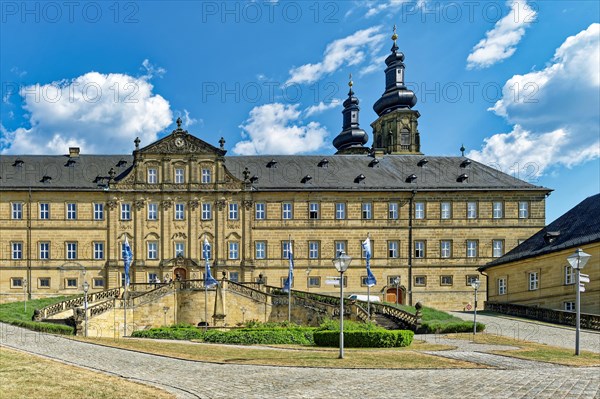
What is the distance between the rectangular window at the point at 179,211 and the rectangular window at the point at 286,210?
8526 millimetres

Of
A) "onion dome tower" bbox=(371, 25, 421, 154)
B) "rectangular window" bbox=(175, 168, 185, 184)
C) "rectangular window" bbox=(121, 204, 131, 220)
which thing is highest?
"onion dome tower" bbox=(371, 25, 421, 154)

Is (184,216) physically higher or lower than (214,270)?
higher

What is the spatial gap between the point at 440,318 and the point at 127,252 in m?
20.6

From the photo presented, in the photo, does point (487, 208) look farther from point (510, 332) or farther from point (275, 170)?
point (510, 332)

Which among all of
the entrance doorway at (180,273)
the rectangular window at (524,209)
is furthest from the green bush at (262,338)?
Answer: the rectangular window at (524,209)

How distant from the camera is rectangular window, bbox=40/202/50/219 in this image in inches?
2062

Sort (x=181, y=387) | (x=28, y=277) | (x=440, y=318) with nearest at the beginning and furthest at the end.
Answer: (x=181, y=387) → (x=440, y=318) → (x=28, y=277)

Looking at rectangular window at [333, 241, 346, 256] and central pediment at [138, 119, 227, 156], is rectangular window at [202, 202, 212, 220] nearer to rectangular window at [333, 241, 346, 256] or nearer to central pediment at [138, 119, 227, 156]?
central pediment at [138, 119, 227, 156]

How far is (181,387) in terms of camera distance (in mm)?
14203

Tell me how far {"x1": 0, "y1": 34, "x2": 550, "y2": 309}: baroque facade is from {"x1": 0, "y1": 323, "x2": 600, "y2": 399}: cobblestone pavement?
1319 inches

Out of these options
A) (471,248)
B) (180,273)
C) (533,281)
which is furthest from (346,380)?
(471,248)

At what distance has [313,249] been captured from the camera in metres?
53.6

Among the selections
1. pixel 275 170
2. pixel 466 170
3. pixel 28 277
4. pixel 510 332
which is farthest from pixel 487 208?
pixel 28 277

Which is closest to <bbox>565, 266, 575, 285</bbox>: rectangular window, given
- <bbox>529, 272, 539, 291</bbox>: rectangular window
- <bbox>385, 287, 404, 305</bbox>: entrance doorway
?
<bbox>529, 272, 539, 291</bbox>: rectangular window
